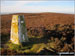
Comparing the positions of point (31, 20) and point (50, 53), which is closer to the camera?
point (50, 53)

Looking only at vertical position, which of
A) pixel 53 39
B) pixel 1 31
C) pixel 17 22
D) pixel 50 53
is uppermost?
pixel 17 22

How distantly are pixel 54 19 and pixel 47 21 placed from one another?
700 millimetres

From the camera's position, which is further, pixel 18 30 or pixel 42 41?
pixel 42 41

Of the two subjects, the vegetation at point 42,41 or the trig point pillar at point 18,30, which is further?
the trig point pillar at point 18,30

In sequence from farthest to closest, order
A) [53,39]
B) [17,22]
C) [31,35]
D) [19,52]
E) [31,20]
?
1. [31,20]
2. [31,35]
3. [53,39]
4. [17,22]
5. [19,52]

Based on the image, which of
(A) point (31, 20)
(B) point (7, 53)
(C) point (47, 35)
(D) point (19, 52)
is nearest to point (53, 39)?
(C) point (47, 35)

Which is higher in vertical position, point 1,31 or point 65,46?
point 1,31

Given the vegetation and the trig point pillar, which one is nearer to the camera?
the vegetation

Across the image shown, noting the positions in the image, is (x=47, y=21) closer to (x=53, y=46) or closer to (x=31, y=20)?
(x=31, y=20)

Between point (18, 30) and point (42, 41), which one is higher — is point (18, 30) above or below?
above

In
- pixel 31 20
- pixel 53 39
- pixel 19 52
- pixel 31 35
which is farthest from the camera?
pixel 31 20

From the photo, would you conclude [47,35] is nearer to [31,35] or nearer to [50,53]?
[31,35]

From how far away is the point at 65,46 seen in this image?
7430 mm

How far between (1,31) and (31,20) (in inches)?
138
